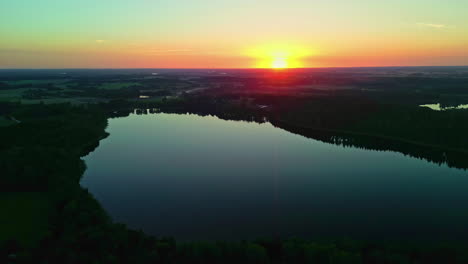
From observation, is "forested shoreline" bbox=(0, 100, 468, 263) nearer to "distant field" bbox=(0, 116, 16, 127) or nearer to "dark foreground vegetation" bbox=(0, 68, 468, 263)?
"dark foreground vegetation" bbox=(0, 68, 468, 263)

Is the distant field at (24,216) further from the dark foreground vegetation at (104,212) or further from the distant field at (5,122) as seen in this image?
the distant field at (5,122)

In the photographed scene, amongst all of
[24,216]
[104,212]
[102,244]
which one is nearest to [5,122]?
[24,216]

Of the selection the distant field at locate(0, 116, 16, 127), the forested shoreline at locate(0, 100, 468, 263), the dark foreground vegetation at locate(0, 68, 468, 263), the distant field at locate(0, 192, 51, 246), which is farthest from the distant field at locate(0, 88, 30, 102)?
the distant field at locate(0, 192, 51, 246)

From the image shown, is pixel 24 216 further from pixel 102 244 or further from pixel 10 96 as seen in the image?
pixel 10 96

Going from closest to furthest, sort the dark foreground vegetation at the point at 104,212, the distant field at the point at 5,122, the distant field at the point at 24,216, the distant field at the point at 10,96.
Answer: the dark foreground vegetation at the point at 104,212, the distant field at the point at 24,216, the distant field at the point at 5,122, the distant field at the point at 10,96

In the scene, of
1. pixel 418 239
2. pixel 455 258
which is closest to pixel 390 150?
pixel 418 239

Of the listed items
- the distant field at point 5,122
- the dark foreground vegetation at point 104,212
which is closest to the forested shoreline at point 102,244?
the dark foreground vegetation at point 104,212

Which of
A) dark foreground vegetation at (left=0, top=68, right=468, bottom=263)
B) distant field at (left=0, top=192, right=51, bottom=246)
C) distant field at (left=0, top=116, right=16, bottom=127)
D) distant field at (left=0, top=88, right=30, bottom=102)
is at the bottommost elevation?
distant field at (left=0, top=192, right=51, bottom=246)

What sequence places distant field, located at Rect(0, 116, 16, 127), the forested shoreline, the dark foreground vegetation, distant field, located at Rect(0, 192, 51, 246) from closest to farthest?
the forested shoreline < the dark foreground vegetation < distant field, located at Rect(0, 192, 51, 246) < distant field, located at Rect(0, 116, 16, 127)
